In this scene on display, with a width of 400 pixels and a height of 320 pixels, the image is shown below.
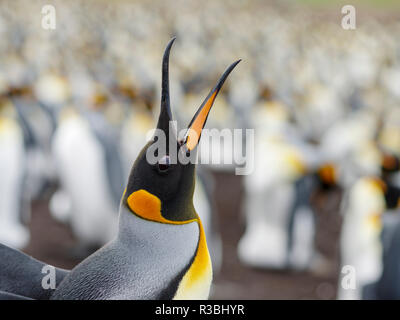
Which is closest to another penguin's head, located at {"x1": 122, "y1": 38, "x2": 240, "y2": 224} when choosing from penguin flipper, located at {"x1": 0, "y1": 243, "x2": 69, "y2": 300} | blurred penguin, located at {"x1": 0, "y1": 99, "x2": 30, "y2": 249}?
penguin flipper, located at {"x1": 0, "y1": 243, "x2": 69, "y2": 300}

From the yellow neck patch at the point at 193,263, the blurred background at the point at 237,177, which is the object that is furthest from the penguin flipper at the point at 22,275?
the blurred background at the point at 237,177

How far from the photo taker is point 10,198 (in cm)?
369

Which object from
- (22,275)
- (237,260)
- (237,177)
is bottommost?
(22,275)

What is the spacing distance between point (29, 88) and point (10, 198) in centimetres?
140

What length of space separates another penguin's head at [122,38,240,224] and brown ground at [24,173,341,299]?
262 centimetres

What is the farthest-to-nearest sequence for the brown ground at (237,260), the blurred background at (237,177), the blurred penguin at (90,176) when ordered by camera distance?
the blurred penguin at (90,176) < the brown ground at (237,260) < the blurred background at (237,177)

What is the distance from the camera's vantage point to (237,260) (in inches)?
153

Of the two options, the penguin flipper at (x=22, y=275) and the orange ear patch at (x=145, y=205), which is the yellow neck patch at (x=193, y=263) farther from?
the penguin flipper at (x=22, y=275)

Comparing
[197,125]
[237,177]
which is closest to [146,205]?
[197,125]

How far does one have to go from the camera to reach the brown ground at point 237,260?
134 inches

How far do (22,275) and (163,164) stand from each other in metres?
0.26

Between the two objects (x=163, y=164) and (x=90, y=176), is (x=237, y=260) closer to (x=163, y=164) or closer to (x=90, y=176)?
(x=90, y=176)
